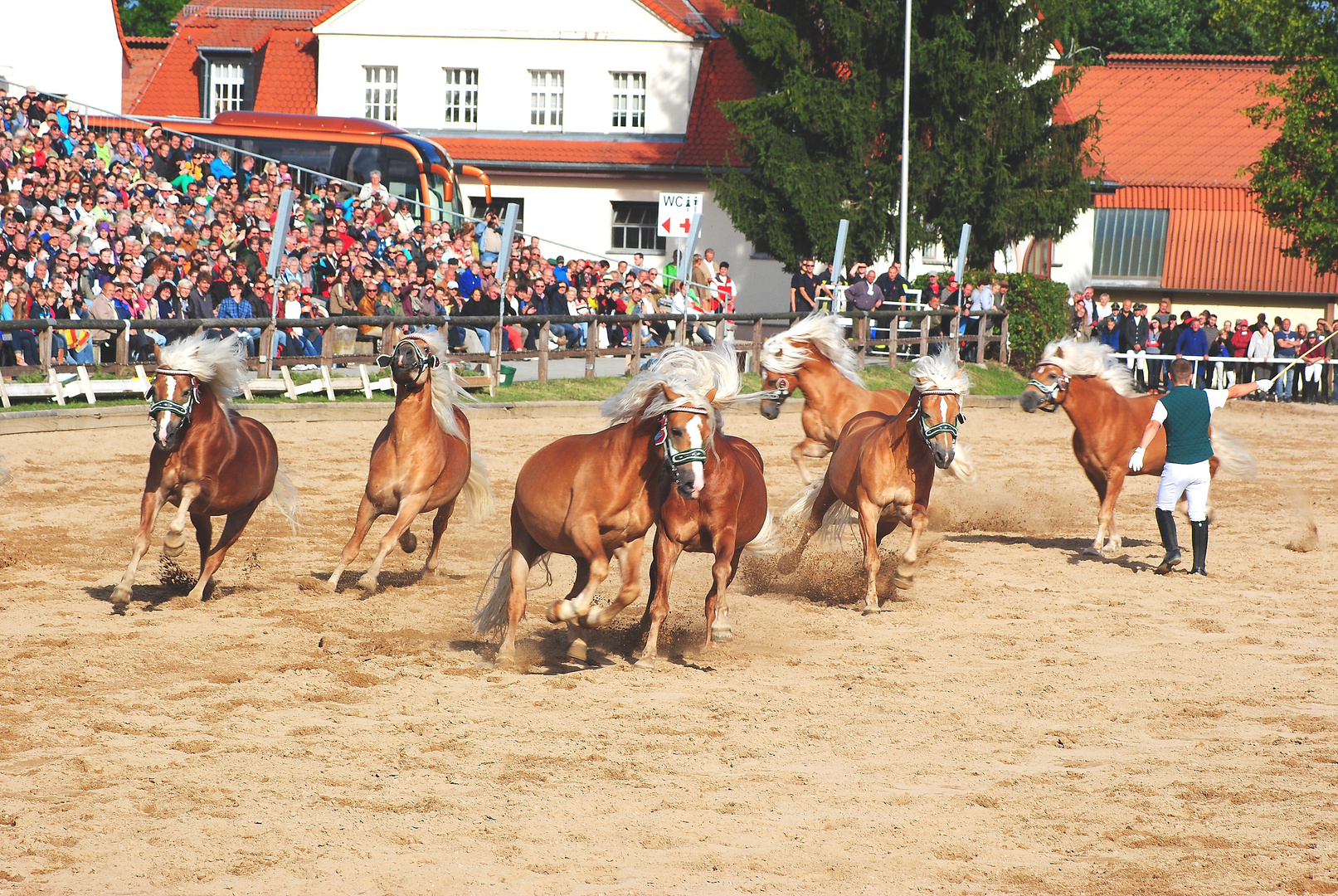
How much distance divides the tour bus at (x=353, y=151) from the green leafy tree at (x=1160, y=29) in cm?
3033

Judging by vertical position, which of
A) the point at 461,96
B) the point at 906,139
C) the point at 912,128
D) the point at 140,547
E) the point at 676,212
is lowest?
the point at 140,547

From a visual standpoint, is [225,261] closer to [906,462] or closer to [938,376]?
[906,462]

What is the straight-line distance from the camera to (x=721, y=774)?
6.06m

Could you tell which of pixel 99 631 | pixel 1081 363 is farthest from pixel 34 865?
pixel 1081 363

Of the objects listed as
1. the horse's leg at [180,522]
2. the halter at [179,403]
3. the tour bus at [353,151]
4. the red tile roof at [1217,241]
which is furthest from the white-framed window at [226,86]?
the horse's leg at [180,522]

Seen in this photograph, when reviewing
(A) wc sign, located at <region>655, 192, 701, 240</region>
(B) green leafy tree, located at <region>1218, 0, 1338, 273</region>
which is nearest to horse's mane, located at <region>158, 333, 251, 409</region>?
(A) wc sign, located at <region>655, 192, 701, 240</region>

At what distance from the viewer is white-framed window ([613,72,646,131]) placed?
3875 cm

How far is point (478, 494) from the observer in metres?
10.6

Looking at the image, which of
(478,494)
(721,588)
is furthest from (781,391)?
(721,588)

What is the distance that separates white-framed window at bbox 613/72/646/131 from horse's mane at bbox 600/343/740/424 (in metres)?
32.2

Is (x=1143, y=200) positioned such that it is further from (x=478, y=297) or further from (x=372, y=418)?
(x=372, y=418)

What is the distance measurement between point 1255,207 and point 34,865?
41.4 m

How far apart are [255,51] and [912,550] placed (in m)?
35.6

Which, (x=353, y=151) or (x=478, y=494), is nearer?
(x=478, y=494)
